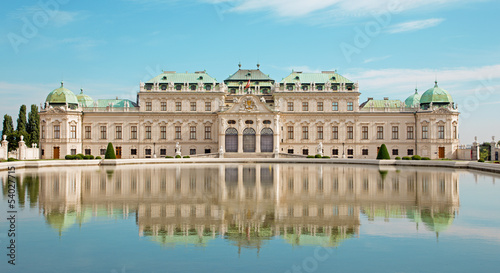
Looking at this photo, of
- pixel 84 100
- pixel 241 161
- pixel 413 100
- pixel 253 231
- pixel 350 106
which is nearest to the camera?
pixel 253 231

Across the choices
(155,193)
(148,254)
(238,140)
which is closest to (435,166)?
(238,140)

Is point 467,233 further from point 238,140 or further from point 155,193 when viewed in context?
point 238,140

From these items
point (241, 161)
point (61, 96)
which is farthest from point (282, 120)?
point (61, 96)

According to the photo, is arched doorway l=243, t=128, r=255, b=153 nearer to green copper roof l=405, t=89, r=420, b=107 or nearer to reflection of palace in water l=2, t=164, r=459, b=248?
green copper roof l=405, t=89, r=420, b=107

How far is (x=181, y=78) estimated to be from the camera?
253 ft

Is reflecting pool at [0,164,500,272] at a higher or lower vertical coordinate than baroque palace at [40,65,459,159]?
lower

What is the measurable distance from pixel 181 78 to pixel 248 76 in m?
11.6

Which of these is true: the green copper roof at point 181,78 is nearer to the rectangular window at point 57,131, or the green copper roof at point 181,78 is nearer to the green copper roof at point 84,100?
the green copper roof at point 84,100

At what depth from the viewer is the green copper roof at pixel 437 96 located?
74625mm

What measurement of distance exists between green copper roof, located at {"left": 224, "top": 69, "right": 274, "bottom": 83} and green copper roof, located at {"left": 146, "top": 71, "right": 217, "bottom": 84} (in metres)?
4.67

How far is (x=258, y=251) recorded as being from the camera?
12172mm

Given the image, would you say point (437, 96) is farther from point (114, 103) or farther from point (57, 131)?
point (57, 131)

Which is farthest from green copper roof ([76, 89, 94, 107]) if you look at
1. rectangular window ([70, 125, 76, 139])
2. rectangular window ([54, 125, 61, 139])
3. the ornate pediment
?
the ornate pediment

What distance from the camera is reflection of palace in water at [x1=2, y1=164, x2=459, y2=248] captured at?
14250 millimetres
